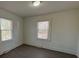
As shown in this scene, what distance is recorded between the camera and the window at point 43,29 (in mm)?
4179

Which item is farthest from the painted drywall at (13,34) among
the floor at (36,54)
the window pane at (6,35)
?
the floor at (36,54)

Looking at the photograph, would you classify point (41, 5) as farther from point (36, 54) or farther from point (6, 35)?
point (6, 35)

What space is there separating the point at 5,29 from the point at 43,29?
2114mm

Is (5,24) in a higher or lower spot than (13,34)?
higher

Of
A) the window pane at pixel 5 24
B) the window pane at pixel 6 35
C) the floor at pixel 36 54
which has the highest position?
the window pane at pixel 5 24

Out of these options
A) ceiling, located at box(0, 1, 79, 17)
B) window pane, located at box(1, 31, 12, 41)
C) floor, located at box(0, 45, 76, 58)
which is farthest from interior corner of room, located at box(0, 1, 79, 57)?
floor, located at box(0, 45, 76, 58)

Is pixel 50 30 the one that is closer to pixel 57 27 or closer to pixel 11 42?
pixel 57 27

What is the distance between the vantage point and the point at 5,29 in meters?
3.56

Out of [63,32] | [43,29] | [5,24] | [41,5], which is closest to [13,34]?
[5,24]

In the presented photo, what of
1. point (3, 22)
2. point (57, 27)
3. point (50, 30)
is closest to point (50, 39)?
point (50, 30)

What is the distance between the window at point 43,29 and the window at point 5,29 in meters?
1.73

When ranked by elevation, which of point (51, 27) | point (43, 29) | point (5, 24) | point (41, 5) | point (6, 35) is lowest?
point (6, 35)

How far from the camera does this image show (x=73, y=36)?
10.8ft

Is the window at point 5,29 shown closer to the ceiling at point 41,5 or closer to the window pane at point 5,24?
the window pane at point 5,24
